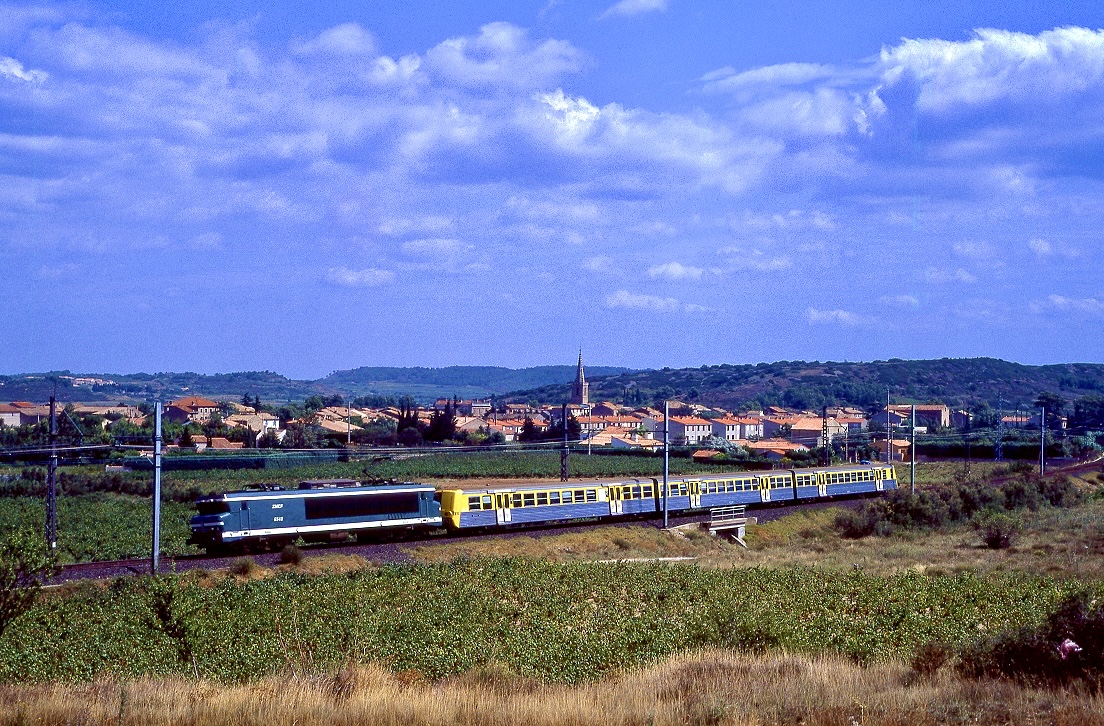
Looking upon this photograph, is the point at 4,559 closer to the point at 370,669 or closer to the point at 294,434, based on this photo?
the point at 370,669

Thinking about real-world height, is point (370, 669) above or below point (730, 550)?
above

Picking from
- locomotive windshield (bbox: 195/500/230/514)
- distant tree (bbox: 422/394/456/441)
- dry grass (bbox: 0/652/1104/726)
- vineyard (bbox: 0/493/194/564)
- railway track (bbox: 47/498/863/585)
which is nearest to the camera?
dry grass (bbox: 0/652/1104/726)

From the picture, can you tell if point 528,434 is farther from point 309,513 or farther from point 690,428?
point 309,513

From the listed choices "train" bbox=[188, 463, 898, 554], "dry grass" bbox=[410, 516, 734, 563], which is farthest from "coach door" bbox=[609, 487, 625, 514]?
"dry grass" bbox=[410, 516, 734, 563]

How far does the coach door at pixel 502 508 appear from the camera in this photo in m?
41.3

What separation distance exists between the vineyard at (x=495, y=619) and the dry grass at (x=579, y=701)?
1.75 m

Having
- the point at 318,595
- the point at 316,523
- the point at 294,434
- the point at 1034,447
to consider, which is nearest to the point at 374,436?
the point at 294,434

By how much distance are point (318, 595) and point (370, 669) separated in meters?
10.8

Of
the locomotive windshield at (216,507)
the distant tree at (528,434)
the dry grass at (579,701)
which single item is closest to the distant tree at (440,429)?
the distant tree at (528,434)

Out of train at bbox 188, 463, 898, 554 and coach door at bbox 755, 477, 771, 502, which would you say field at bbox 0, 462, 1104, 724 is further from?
coach door at bbox 755, 477, 771, 502

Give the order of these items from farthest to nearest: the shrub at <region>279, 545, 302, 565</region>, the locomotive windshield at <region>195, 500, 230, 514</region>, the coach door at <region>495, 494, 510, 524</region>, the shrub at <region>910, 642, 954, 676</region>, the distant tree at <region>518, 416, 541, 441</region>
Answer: the distant tree at <region>518, 416, 541, 441</region>
the coach door at <region>495, 494, 510, 524</region>
the locomotive windshield at <region>195, 500, 230, 514</region>
the shrub at <region>279, 545, 302, 565</region>
the shrub at <region>910, 642, 954, 676</region>

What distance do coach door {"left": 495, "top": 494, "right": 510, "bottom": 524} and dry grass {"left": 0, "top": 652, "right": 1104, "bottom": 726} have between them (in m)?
27.9

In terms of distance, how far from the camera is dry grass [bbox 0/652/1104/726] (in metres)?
10.3

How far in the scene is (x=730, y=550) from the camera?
42406mm
